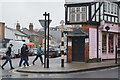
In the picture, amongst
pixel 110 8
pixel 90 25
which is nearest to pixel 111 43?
pixel 110 8

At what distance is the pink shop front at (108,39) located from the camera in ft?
69.0

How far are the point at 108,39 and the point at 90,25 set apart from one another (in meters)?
3.20

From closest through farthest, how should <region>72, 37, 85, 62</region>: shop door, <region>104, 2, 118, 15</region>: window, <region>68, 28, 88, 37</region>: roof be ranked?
<region>68, 28, 88, 37</region>: roof < <region>72, 37, 85, 62</region>: shop door < <region>104, 2, 118, 15</region>: window

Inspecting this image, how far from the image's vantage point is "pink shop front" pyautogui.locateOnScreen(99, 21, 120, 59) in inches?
828

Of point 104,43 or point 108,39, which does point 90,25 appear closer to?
point 104,43

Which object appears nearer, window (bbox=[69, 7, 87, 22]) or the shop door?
the shop door

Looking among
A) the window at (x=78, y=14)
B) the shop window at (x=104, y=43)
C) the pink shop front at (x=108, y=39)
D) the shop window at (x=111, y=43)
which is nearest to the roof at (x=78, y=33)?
the window at (x=78, y=14)

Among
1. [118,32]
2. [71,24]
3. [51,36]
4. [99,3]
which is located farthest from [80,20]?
[51,36]

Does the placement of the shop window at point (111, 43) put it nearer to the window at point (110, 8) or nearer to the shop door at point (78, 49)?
the window at point (110, 8)

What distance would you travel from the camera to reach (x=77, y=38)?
20.3m

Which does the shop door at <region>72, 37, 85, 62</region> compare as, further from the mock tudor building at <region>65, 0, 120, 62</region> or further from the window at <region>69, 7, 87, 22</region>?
the window at <region>69, 7, 87, 22</region>

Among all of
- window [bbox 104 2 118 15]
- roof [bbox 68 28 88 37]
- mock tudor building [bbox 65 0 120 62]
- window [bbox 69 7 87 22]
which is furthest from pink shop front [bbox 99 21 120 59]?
roof [bbox 68 28 88 37]

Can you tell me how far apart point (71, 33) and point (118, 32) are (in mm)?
5219

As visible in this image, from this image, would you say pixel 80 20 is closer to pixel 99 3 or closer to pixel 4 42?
pixel 99 3
